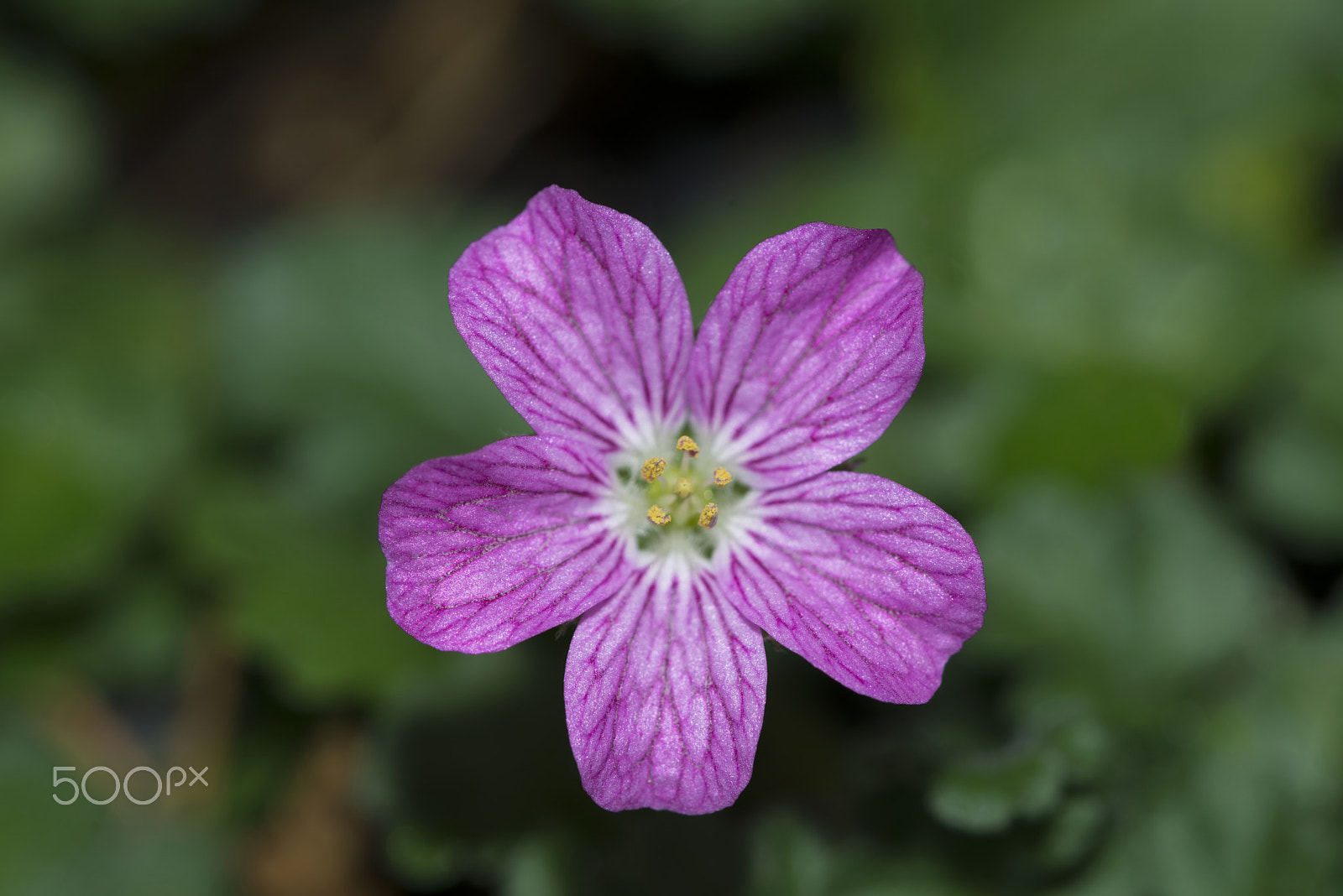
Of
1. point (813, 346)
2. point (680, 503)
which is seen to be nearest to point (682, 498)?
point (680, 503)

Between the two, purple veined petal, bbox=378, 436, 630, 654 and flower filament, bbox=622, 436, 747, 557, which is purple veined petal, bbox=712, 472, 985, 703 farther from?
purple veined petal, bbox=378, 436, 630, 654

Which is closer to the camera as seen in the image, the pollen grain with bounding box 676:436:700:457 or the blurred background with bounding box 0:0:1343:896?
the pollen grain with bounding box 676:436:700:457

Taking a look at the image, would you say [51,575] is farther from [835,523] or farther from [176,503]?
[835,523]

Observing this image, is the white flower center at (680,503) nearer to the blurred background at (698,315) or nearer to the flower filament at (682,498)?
the flower filament at (682,498)

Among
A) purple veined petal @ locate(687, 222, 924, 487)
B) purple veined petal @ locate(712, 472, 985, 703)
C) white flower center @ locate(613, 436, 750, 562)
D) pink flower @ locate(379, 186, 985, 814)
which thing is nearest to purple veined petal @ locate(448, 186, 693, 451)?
pink flower @ locate(379, 186, 985, 814)

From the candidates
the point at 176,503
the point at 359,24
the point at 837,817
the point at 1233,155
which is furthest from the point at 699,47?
the point at 837,817

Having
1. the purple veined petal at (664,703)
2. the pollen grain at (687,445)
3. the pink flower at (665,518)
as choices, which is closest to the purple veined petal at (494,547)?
the pink flower at (665,518)

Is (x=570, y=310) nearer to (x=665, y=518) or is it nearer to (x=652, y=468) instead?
(x=652, y=468)
